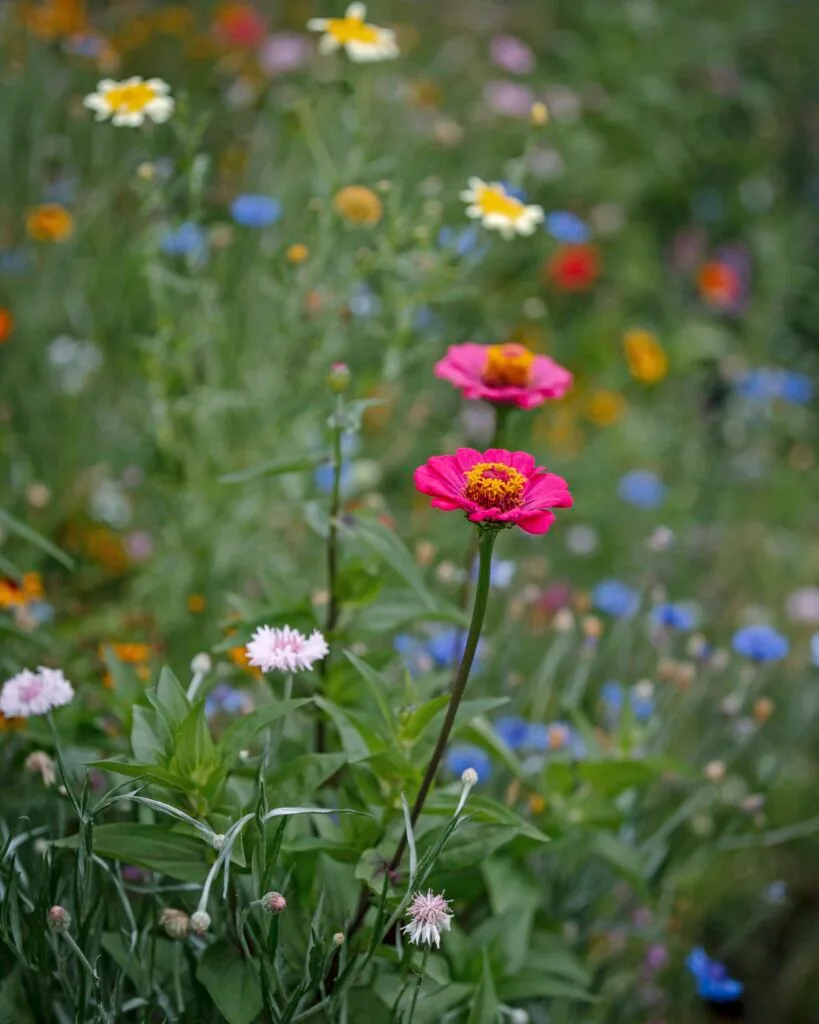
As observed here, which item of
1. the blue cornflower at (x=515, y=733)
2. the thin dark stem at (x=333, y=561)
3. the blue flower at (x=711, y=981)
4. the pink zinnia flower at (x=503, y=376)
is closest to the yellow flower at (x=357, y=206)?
the pink zinnia flower at (x=503, y=376)

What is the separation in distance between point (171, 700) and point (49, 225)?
1.57 meters

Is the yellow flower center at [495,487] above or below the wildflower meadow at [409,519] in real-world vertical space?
above

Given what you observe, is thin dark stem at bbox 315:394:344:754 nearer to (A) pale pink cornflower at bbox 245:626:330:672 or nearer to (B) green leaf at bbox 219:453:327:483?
(B) green leaf at bbox 219:453:327:483

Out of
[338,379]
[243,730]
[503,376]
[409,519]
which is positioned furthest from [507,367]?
[409,519]

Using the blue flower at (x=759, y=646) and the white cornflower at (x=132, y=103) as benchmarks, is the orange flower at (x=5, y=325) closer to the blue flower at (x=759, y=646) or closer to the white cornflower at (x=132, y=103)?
the white cornflower at (x=132, y=103)

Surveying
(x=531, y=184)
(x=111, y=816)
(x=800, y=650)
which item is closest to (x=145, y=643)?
(x=111, y=816)

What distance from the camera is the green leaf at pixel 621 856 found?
139cm

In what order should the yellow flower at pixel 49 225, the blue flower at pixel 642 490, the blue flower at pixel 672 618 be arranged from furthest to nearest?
the blue flower at pixel 642 490 → the yellow flower at pixel 49 225 → the blue flower at pixel 672 618

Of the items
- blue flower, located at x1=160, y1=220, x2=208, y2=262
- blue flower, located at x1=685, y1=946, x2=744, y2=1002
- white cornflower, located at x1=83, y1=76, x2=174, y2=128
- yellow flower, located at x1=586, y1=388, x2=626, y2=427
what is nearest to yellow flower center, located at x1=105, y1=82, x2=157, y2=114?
white cornflower, located at x1=83, y1=76, x2=174, y2=128

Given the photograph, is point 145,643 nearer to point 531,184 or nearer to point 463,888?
point 463,888

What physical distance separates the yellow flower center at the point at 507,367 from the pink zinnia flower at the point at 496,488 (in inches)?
11.8

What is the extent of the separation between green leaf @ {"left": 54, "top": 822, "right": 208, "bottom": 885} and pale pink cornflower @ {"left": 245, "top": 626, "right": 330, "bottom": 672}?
20 centimetres

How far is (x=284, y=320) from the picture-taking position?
1.90 m

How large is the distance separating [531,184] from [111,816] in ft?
8.37
